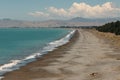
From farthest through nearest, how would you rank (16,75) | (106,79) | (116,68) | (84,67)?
(84,67), (116,68), (16,75), (106,79)

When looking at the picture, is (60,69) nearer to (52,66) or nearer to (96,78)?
(52,66)

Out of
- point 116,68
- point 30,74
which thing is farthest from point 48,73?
point 116,68

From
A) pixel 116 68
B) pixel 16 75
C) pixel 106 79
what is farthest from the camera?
pixel 116 68

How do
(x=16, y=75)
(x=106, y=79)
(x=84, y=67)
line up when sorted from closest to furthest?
(x=106, y=79) → (x=16, y=75) → (x=84, y=67)

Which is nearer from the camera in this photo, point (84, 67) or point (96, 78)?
point (96, 78)

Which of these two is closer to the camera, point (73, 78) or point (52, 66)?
point (73, 78)

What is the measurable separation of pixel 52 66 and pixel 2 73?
6.17 m

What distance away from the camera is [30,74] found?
29203 mm

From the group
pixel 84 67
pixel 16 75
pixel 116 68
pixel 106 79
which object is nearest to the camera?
pixel 106 79

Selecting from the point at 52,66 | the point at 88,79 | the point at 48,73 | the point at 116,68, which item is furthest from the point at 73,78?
the point at 52,66

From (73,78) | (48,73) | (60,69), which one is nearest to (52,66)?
(60,69)

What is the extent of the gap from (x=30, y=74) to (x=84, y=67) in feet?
19.8

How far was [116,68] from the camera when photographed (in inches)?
1208

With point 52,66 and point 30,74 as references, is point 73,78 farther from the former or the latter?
point 52,66
